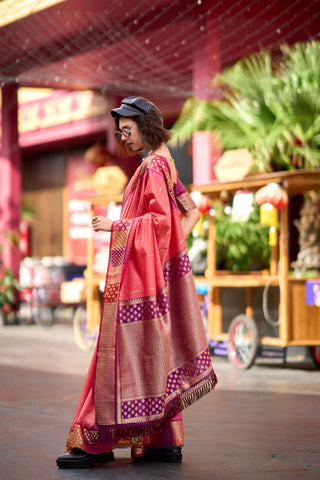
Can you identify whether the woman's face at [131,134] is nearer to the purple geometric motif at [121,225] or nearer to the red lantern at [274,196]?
the purple geometric motif at [121,225]

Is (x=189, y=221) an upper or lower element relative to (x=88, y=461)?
upper

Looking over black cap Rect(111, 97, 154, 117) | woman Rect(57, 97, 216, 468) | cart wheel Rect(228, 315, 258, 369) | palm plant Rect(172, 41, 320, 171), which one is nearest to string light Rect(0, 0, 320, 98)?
palm plant Rect(172, 41, 320, 171)

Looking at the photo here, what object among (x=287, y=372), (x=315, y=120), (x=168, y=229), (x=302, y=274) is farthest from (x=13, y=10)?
(x=168, y=229)

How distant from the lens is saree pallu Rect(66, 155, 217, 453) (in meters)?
4.43

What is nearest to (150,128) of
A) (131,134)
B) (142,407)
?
Result: (131,134)

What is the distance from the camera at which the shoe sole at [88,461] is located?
449 cm

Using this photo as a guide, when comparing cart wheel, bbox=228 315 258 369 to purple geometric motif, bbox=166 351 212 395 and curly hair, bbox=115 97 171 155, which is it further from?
curly hair, bbox=115 97 171 155

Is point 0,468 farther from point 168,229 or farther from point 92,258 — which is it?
point 92,258

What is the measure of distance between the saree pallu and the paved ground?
0.73 ft

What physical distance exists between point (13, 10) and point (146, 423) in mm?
10247

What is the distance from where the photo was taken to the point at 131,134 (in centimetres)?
469

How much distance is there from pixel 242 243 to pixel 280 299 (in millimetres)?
1255

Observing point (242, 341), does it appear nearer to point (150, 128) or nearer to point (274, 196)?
point (274, 196)

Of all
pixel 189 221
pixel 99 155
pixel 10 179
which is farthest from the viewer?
pixel 99 155
